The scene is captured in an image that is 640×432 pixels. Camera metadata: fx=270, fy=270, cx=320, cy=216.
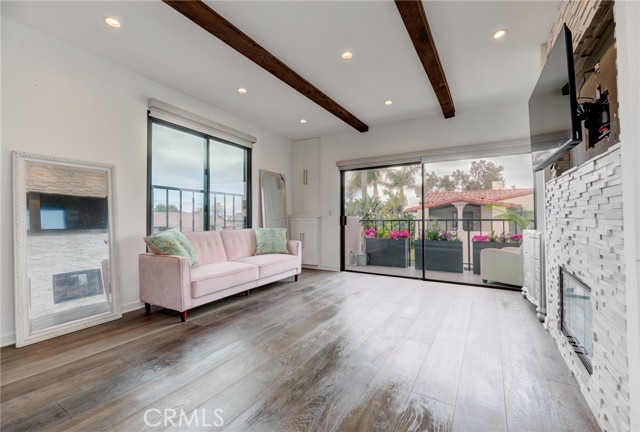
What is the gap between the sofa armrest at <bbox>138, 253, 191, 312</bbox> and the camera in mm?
2648

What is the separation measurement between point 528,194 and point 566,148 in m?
2.64

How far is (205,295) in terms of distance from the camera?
9.36ft

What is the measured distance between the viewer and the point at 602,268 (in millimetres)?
1309

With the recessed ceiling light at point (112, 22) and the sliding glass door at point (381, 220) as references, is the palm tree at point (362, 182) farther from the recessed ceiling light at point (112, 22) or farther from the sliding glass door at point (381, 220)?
the recessed ceiling light at point (112, 22)

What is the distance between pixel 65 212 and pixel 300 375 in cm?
260

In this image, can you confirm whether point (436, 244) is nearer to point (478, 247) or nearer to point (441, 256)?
point (441, 256)

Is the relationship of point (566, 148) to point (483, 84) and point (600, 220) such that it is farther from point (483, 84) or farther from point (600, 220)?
point (483, 84)

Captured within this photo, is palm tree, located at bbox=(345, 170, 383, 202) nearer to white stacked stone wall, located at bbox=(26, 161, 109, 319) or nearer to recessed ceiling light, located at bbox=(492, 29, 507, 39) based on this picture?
recessed ceiling light, located at bbox=(492, 29, 507, 39)

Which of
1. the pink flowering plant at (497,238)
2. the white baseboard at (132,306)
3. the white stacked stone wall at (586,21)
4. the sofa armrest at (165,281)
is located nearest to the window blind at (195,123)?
the sofa armrest at (165,281)

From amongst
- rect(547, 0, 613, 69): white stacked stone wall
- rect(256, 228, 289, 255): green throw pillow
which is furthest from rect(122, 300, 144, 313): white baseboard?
rect(547, 0, 613, 69): white stacked stone wall

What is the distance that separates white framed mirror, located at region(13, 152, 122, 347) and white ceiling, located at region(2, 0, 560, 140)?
3.97 feet

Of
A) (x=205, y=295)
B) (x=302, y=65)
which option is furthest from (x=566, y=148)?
(x=205, y=295)

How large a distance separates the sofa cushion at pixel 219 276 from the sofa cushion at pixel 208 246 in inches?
6.3

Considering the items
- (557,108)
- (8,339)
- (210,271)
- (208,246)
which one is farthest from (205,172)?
(557,108)
